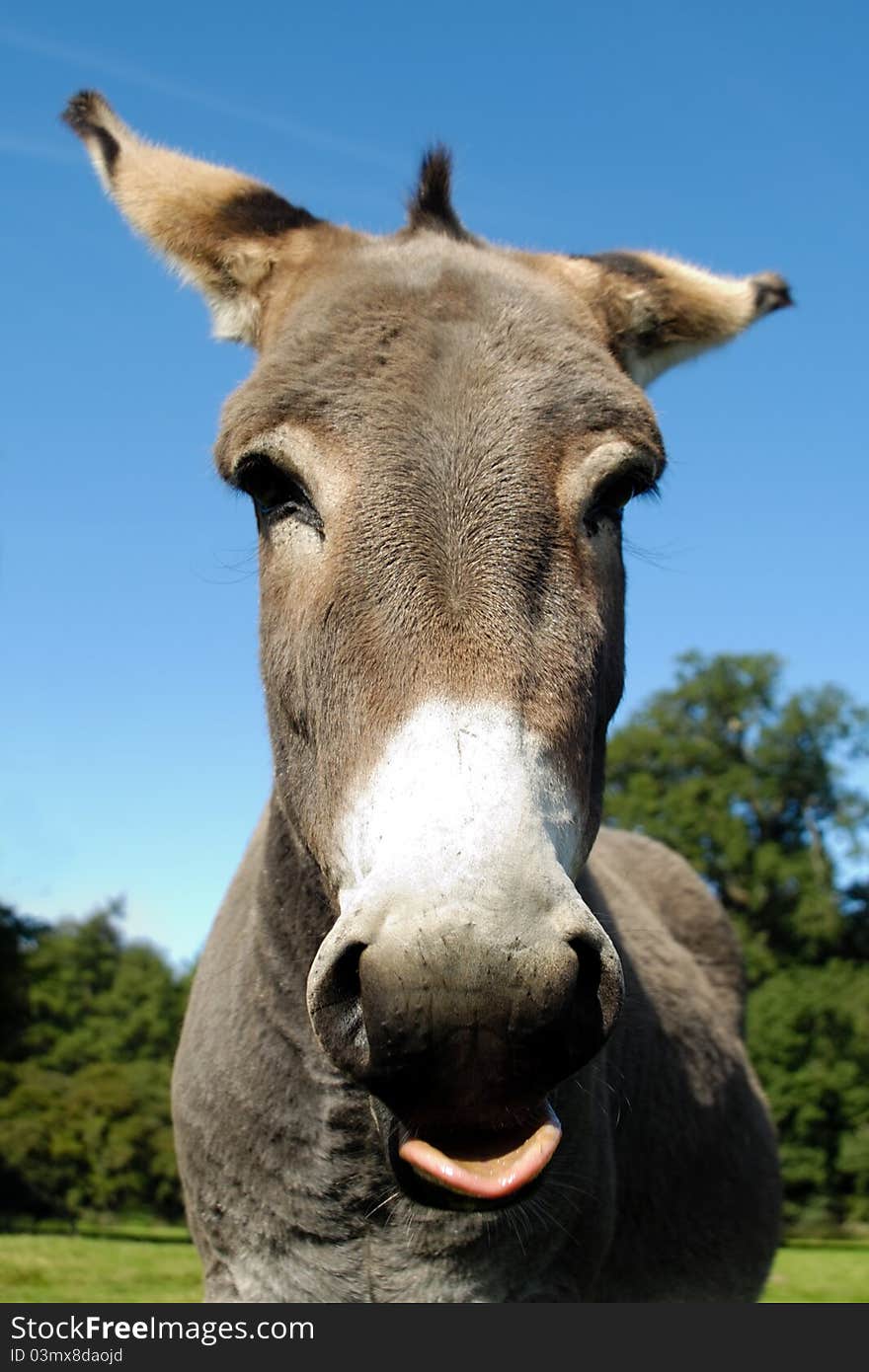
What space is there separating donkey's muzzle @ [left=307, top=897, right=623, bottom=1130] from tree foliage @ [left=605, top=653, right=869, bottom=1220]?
1855 inches

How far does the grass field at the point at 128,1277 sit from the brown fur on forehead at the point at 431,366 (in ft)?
24.2

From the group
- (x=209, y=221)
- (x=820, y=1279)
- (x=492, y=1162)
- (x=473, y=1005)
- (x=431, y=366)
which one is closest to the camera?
(x=473, y=1005)

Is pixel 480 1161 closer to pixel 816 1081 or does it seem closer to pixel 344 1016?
pixel 344 1016

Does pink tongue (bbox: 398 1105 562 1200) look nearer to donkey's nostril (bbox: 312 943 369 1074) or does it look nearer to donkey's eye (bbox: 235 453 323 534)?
donkey's nostril (bbox: 312 943 369 1074)

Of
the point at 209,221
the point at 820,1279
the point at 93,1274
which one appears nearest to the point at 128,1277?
the point at 93,1274

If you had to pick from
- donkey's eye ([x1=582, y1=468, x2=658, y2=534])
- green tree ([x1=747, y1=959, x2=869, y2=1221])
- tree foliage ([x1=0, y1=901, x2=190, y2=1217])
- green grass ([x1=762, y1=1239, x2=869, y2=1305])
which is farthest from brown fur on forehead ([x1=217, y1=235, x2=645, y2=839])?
green tree ([x1=747, y1=959, x2=869, y2=1221])

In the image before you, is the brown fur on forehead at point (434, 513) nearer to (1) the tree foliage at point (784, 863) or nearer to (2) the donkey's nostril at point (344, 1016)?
(2) the donkey's nostril at point (344, 1016)

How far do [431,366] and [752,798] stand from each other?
55658 millimetres

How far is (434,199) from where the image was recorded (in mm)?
4367

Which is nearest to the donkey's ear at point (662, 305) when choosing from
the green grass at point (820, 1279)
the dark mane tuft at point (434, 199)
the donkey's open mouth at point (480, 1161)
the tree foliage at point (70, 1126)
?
the dark mane tuft at point (434, 199)

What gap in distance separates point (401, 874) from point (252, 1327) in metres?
2.27

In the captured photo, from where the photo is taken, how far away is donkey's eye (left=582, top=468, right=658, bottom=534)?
3279 mm

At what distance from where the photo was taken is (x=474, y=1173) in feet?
7.79

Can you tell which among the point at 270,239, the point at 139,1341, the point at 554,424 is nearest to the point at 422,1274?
the point at 139,1341
